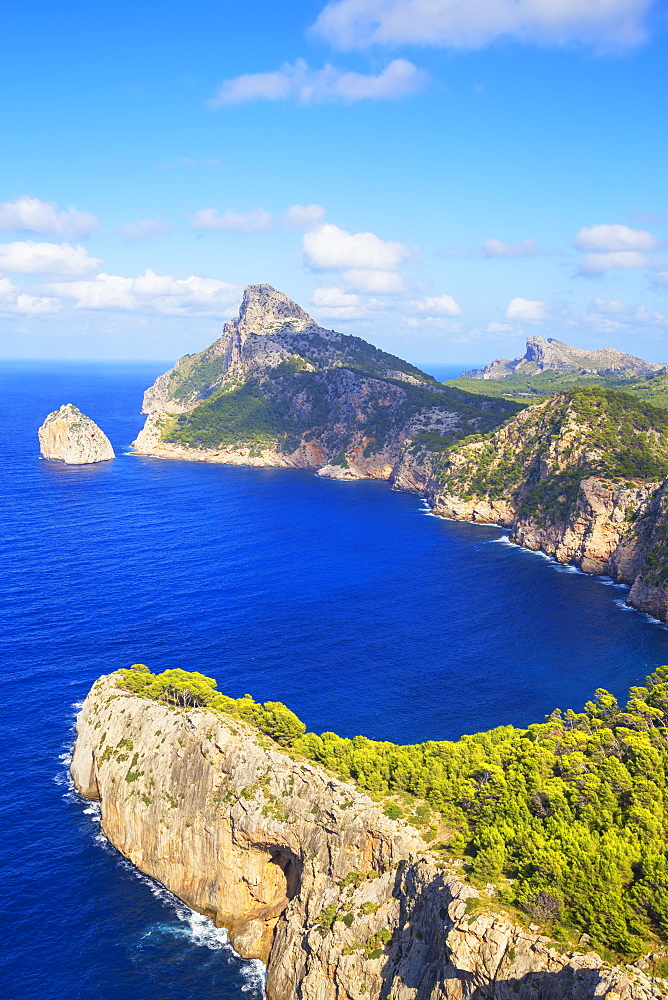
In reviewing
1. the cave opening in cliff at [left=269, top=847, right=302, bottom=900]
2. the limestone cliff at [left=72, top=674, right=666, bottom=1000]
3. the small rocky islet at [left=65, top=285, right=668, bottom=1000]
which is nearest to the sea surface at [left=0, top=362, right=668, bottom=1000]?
the limestone cliff at [left=72, top=674, right=666, bottom=1000]

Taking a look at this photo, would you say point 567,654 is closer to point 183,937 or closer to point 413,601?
point 413,601

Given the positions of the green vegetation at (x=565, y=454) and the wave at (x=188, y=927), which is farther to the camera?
the green vegetation at (x=565, y=454)

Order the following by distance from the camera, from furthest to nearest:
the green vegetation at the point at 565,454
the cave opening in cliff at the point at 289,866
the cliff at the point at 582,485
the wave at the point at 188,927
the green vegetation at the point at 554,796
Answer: the green vegetation at the point at 565,454
the cliff at the point at 582,485
the cave opening in cliff at the point at 289,866
the wave at the point at 188,927
the green vegetation at the point at 554,796

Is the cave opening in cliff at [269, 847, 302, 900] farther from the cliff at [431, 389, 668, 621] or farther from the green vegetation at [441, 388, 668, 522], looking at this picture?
the green vegetation at [441, 388, 668, 522]

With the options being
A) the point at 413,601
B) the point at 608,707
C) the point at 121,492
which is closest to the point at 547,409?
the point at 413,601

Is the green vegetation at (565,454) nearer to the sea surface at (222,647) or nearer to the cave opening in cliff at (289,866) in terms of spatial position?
the sea surface at (222,647)

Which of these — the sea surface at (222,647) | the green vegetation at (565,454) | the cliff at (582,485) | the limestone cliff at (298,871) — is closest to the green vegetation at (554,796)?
the limestone cliff at (298,871)

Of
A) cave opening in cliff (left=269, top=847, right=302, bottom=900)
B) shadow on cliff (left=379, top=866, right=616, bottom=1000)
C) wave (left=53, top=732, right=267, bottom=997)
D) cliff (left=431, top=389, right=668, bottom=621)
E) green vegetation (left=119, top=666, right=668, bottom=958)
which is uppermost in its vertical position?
cliff (left=431, top=389, right=668, bottom=621)
